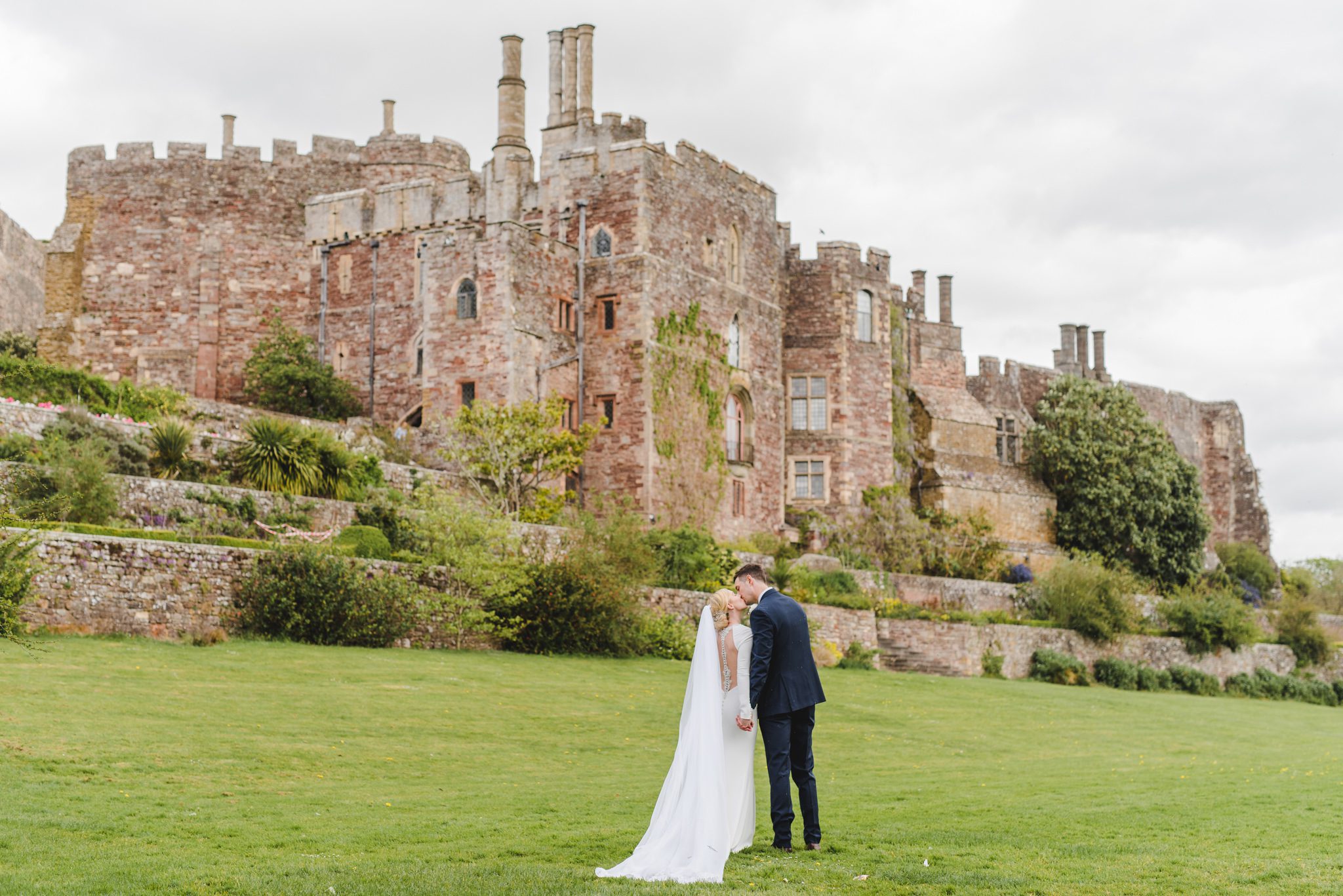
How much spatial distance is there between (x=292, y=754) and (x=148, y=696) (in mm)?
2743

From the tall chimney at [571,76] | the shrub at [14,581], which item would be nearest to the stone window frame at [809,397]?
the tall chimney at [571,76]

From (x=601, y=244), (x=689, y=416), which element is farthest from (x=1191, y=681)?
(x=601, y=244)

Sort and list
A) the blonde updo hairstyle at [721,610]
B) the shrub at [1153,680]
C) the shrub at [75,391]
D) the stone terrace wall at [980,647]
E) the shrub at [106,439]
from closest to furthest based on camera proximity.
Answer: the blonde updo hairstyle at [721,610] < the shrub at [106,439] < the shrub at [75,391] < the stone terrace wall at [980,647] < the shrub at [1153,680]

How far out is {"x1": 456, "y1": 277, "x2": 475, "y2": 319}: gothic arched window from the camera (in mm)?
36562

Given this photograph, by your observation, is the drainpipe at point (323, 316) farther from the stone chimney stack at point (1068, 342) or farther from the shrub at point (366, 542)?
the stone chimney stack at point (1068, 342)

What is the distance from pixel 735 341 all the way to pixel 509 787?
30012 mm

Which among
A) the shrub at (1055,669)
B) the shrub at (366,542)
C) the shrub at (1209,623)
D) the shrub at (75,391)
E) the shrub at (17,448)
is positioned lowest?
the shrub at (1055,669)

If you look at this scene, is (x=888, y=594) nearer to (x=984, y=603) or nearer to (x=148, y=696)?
(x=984, y=603)

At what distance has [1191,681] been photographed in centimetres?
3694

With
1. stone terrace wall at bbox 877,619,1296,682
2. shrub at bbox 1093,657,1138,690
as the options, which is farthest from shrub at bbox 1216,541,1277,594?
shrub at bbox 1093,657,1138,690

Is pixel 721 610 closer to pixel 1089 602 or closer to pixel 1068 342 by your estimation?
pixel 1089 602

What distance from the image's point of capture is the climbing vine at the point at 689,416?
→ 38.3m

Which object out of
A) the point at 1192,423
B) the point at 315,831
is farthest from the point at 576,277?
the point at 1192,423

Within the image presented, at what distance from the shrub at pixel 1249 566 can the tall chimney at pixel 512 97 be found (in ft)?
109
